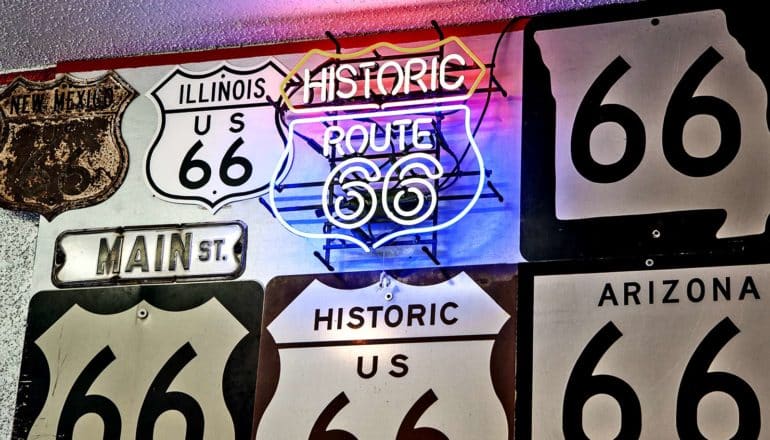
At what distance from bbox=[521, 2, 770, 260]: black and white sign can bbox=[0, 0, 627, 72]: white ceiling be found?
22 cm

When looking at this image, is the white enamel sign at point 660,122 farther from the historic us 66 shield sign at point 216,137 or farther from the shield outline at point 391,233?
the historic us 66 shield sign at point 216,137

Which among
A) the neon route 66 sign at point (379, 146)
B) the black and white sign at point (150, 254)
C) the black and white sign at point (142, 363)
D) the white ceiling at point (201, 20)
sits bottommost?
the black and white sign at point (142, 363)

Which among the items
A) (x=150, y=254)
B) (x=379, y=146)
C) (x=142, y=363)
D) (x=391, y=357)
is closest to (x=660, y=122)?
(x=379, y=146)

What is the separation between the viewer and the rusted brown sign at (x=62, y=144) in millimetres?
5535

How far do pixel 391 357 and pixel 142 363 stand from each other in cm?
99

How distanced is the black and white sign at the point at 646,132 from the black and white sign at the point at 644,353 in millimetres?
126

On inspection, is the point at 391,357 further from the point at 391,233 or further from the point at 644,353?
the point at 644,353

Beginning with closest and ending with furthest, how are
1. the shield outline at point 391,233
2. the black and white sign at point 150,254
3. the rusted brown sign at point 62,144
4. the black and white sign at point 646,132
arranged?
the black and white sign at point 646,132 → the shield outline at point 391,233 → the black and white sign at point 150,254 → the rusted brown sign at point 62,144

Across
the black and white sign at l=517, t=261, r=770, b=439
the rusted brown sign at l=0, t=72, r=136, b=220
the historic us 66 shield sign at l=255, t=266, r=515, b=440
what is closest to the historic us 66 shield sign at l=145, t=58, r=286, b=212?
the rusted brown sign at l=0, t=72, r=136, b=220

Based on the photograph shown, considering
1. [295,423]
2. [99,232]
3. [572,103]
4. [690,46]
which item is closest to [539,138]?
[572,103]

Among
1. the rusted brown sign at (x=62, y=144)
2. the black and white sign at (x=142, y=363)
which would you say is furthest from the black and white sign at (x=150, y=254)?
the rusted brown sign at (x=62, y=144)

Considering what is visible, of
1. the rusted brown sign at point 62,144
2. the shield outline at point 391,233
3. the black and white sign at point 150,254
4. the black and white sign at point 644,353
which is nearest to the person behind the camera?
the black and white sign at point 644,353

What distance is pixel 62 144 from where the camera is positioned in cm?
563

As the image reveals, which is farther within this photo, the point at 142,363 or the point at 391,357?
the point at 142,363
